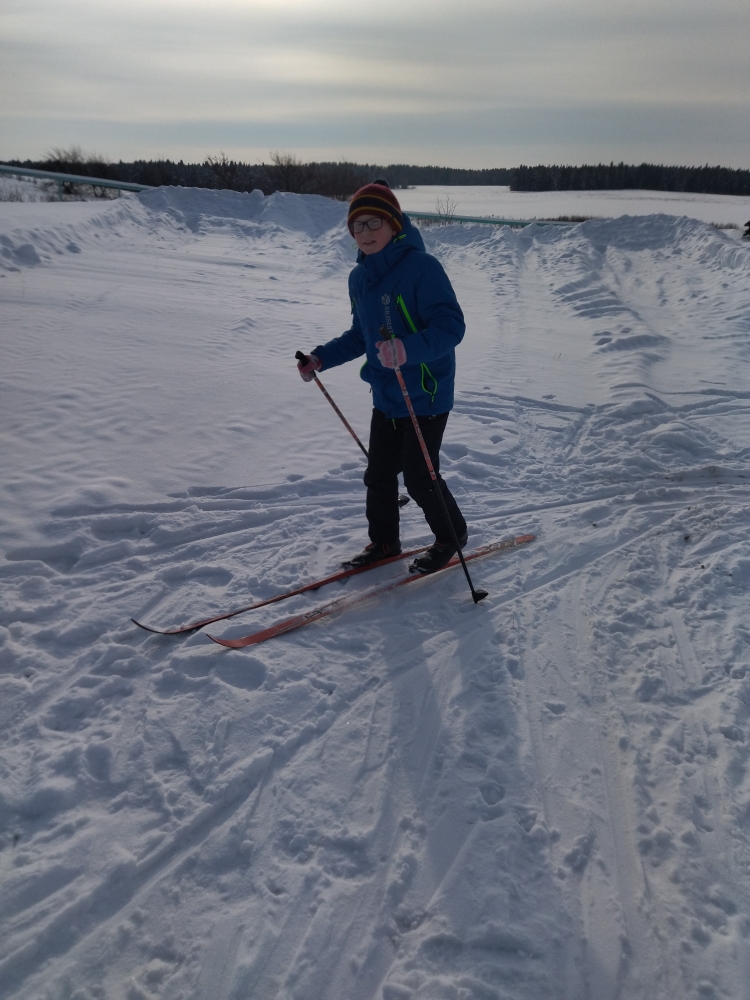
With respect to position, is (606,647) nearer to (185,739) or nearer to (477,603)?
(477,603)

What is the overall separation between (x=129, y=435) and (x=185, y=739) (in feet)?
10.3

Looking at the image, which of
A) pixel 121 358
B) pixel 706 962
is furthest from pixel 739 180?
pixel 706 962

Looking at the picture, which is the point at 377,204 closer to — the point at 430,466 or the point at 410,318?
the point at 410,318

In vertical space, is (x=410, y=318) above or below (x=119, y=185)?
below

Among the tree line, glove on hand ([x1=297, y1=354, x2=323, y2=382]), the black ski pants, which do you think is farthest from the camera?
the tree line

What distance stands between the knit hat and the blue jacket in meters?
0.09

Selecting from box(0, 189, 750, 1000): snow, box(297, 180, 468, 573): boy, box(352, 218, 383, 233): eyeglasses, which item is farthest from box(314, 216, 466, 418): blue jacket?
box(0, 189, 750, 1000): snow

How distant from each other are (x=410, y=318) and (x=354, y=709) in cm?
190

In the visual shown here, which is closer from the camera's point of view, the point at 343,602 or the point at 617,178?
the point at 343,602

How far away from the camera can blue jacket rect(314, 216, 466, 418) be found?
2971mm

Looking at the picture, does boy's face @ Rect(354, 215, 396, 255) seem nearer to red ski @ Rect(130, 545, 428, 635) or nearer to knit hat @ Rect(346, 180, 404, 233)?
knit hat @ Rect(346, 180, 404, 233)

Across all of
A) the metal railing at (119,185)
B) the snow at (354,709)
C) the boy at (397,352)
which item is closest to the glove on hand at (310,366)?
the boy at (397,352)

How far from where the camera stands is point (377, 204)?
9.55 feet

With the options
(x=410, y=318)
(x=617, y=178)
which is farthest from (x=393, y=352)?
(x=617, y=178)
